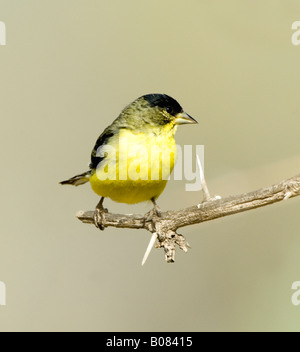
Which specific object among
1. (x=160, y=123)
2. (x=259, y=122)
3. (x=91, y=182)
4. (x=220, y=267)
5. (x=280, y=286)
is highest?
(x=259, y=122)

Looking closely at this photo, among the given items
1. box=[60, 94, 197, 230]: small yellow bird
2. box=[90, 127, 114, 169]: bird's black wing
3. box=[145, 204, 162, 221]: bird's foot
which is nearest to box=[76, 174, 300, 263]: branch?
box=[145, 204, 162, 221]: bird's foot

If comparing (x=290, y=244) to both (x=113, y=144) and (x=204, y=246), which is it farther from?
(x=113, y=144)

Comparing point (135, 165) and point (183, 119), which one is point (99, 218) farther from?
point (183, 119)

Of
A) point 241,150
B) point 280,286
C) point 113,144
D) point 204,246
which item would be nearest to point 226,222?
point 204,246

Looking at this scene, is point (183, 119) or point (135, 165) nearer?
point (135, 165)

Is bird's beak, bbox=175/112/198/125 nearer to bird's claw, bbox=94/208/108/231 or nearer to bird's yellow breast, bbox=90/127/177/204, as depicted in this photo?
bird's yellow breast, bbox=90/127/177/204

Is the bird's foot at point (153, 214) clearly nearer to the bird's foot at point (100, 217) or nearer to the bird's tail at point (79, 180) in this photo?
the bird's foot at point (100, 217)

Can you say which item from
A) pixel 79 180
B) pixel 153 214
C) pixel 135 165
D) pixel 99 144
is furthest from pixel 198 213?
pixel 79 180
